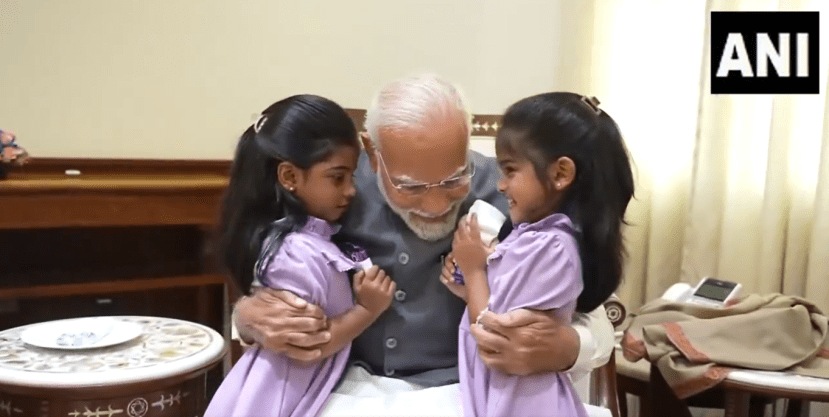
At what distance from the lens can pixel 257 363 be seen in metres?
1.20

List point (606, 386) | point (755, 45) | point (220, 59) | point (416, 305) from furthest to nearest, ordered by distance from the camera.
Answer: point (220, 59)
point (755, 45)
point (606, 386)
point (416, 305)

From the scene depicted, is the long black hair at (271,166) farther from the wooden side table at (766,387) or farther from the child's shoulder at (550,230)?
the wooden side table at (766,387)

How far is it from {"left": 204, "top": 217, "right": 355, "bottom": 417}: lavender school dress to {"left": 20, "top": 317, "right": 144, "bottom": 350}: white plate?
610mm

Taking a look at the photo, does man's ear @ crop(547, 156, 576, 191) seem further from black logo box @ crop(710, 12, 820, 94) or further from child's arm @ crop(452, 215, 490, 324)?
black logo box @ crop(710, 12, 820, 94)

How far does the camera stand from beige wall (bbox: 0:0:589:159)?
2.43 m

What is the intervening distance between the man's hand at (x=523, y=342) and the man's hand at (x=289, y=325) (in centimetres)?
23

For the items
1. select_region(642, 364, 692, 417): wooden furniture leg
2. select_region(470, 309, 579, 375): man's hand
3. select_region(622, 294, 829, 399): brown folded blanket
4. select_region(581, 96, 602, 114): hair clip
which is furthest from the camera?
select_region(642, 364, 692, 417): wooden furniture leg

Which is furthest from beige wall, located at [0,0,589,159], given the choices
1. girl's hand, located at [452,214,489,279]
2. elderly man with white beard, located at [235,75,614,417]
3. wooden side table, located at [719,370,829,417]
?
girl's hand, located at [452,214,489,279]

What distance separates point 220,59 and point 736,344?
1.82 metres

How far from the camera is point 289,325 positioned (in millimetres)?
1137

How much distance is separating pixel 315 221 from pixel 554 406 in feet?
1.49

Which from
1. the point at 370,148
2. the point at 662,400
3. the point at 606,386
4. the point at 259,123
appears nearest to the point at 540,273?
the point at 370,148

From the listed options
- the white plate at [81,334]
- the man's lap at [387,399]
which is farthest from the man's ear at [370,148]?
the white plate at [81,334]

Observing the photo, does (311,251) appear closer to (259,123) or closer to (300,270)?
(300,270)
